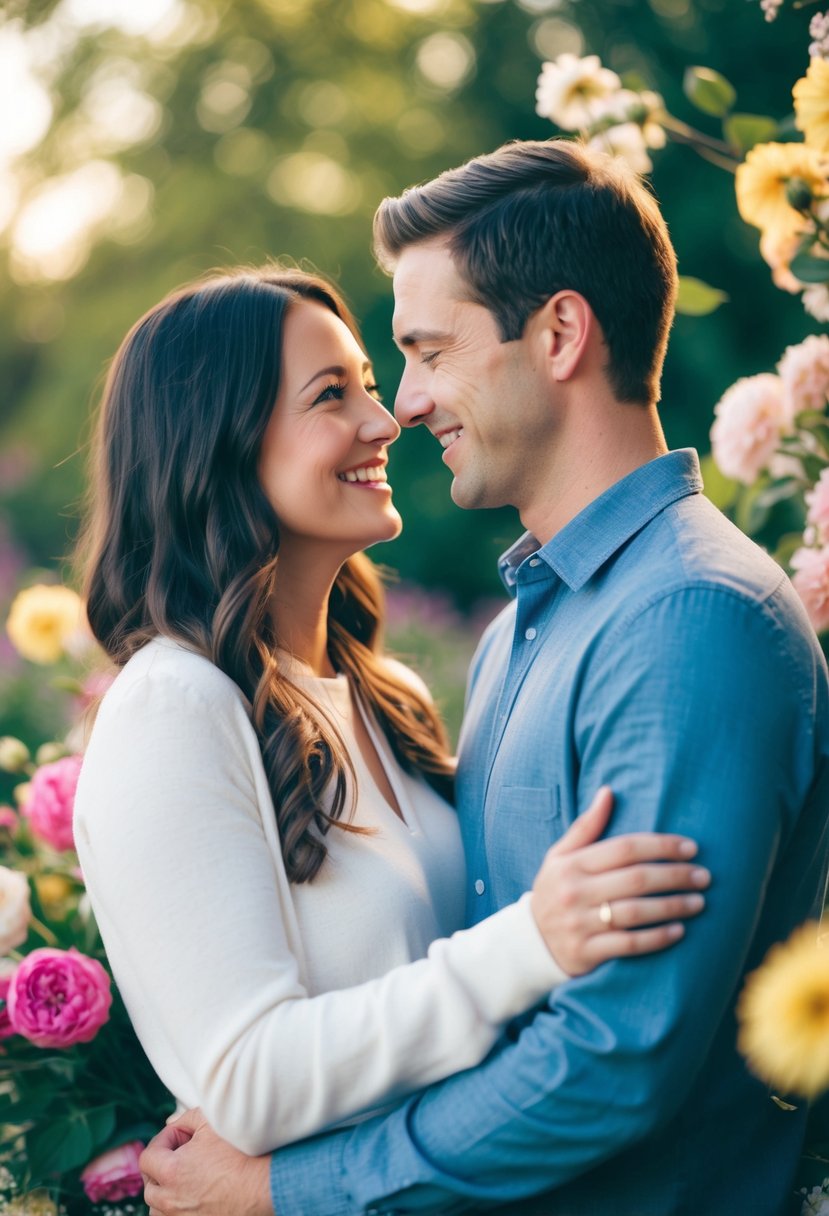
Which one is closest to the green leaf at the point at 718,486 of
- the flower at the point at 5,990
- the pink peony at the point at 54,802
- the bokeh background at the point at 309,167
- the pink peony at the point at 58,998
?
the pink peony at the point at 54,802

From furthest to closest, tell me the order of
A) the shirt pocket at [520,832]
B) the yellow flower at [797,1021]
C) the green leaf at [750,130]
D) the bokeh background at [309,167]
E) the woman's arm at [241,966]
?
the bokeh background at [309,167] → the green leaf at [750,130] → the shirt pocket at [520,832] → the woman's arm at [241,966] → the yellow flower at [797,1021]

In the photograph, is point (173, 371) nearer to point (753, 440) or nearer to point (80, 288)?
point (753, 440)

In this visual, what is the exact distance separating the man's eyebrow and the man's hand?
126cm

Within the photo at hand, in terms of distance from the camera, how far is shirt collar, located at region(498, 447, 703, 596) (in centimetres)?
176

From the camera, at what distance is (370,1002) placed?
1.55 m

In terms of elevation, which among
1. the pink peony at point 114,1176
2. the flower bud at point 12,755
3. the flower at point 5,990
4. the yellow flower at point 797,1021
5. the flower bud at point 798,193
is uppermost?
the flower bud at point 798,193

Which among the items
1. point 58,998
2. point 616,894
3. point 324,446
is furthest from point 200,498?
point 616,894

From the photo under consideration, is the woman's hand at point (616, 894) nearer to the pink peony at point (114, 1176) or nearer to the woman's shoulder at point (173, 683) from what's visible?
the woman's shoulder at point (173, 683)

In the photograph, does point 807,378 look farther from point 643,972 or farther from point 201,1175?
point 201,1175

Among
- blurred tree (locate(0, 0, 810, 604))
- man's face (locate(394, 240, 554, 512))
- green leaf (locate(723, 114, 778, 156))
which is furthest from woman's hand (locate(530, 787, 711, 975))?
blurred tree (locate(0, 0, 810, 604))

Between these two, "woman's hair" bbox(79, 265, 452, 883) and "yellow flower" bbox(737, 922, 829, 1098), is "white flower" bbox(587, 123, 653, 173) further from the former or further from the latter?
"yellow flower" bbox(737, 922, 829, 1098)

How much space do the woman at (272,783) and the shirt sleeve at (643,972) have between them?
0.04 metres

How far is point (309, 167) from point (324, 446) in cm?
674

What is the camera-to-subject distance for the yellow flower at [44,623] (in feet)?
8.96
